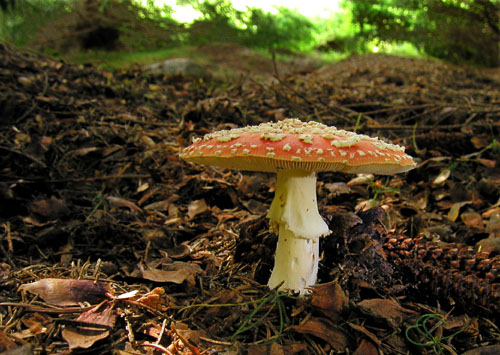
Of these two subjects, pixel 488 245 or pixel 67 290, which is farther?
pixel 488 245

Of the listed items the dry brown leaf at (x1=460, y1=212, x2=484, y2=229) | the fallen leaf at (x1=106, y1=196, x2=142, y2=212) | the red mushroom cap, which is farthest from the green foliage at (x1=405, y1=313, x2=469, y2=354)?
the fallen leaf at (x1=106, y1=196, x2=142, y2=212)

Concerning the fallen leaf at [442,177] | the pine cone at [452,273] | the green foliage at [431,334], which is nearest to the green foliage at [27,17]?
the fallen leaf at [442,177]

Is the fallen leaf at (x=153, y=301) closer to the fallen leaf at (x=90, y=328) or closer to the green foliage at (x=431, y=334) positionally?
the fallen leaf at (x=90, y=328)

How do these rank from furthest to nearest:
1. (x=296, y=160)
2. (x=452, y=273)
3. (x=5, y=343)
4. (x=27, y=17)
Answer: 1. (x=27, y=17)
2. (x=452, y=273)
3. (x=296, y=160)
4. (x=5, y=343)

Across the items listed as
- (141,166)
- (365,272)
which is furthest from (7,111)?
(365,272)

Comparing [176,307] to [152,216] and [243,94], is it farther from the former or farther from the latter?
[243,94]

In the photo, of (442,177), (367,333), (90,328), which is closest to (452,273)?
(367,333)

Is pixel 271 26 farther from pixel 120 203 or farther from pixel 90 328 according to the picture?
pixel 90 328
